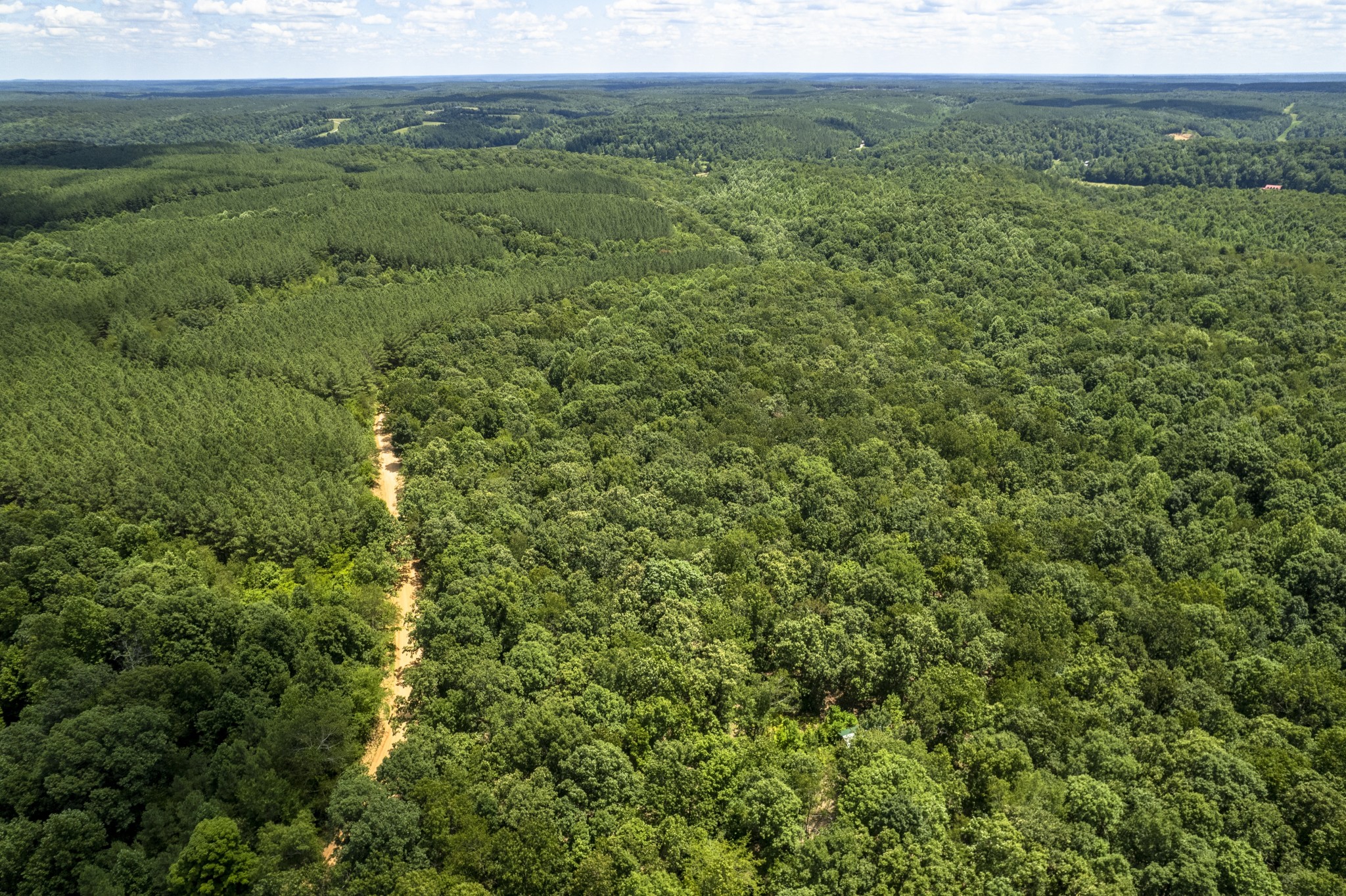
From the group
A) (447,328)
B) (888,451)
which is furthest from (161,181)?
(888,451)

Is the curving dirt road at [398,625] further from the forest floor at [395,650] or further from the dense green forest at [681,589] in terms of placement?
the dense green forest at [681,589]

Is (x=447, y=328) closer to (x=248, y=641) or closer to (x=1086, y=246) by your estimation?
(x=248, y=641)

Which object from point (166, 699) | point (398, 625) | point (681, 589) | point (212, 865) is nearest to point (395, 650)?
point (398, 625)

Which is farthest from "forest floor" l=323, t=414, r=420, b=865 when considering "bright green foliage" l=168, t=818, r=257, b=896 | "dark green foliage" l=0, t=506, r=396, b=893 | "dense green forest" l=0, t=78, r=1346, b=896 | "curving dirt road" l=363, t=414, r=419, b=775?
"bright green foliage" l=168, t=818, r=257, b=896

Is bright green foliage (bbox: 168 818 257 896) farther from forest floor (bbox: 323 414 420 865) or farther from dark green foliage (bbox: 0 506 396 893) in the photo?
forest floor (bbox: 323 414 420 865)

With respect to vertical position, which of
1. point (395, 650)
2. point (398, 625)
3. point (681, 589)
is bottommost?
point (395, 650)

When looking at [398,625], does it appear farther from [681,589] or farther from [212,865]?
[212,865]
